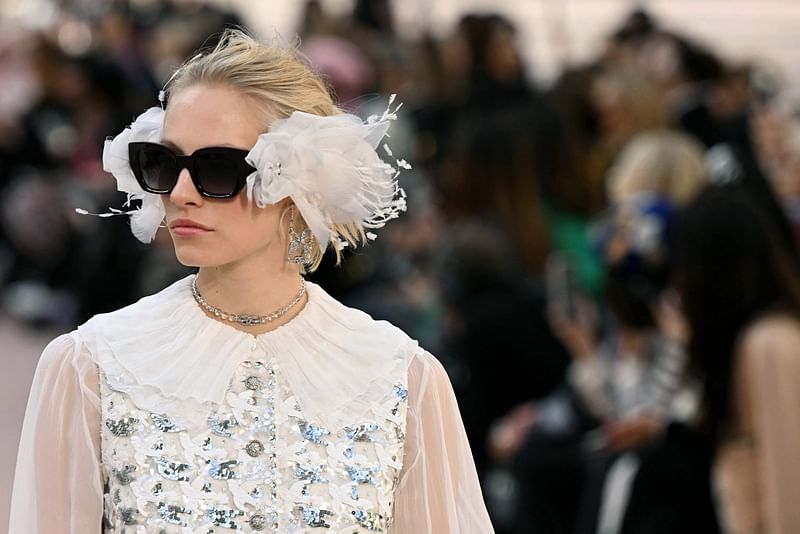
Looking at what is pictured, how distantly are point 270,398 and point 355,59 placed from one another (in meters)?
6.83

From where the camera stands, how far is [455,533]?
9.61ft

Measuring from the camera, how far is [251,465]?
277 cm

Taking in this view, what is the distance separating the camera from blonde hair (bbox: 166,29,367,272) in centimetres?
281

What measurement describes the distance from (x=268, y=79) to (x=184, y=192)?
0.29 meters

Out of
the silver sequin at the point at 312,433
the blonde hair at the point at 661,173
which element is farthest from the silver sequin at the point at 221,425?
the blonde hair at the point at 661,173

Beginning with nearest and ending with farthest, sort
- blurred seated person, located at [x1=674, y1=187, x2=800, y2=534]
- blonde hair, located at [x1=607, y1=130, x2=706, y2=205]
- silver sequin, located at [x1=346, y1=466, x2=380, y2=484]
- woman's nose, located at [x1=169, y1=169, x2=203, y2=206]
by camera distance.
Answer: woman's nose, located at [x1=169, y1=169, x2=203, y2=206], silver sequin, located at [x1=346, y1=466, x2=380, y2=484], blurred seated person, located at [x1=674, y1=187, x2=800, y2=534], blonde hair, located at [x1=607, y1=130, x2=706, y2=205]

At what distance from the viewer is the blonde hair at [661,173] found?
19.2 feet

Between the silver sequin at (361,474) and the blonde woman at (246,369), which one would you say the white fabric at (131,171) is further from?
the silver sequin at (361,474)

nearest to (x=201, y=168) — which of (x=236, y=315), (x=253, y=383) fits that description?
(x=236, y=315)

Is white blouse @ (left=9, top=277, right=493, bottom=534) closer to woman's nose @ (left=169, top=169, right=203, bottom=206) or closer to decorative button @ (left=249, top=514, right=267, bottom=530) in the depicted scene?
decorative button @ (left=249, top=514, right=267, bottom=530)

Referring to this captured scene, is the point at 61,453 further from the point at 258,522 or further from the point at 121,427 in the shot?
the point at 258,522

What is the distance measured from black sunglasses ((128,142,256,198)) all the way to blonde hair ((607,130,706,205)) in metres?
3.23

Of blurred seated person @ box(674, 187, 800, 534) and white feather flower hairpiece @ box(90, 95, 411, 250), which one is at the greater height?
white feather flower hairpiece @ box(90, 95, 411, 250)

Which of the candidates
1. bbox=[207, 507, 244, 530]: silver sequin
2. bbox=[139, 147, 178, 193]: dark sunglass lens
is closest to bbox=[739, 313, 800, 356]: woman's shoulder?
bbox=[207, 507, 244, 530]: silver sequin
